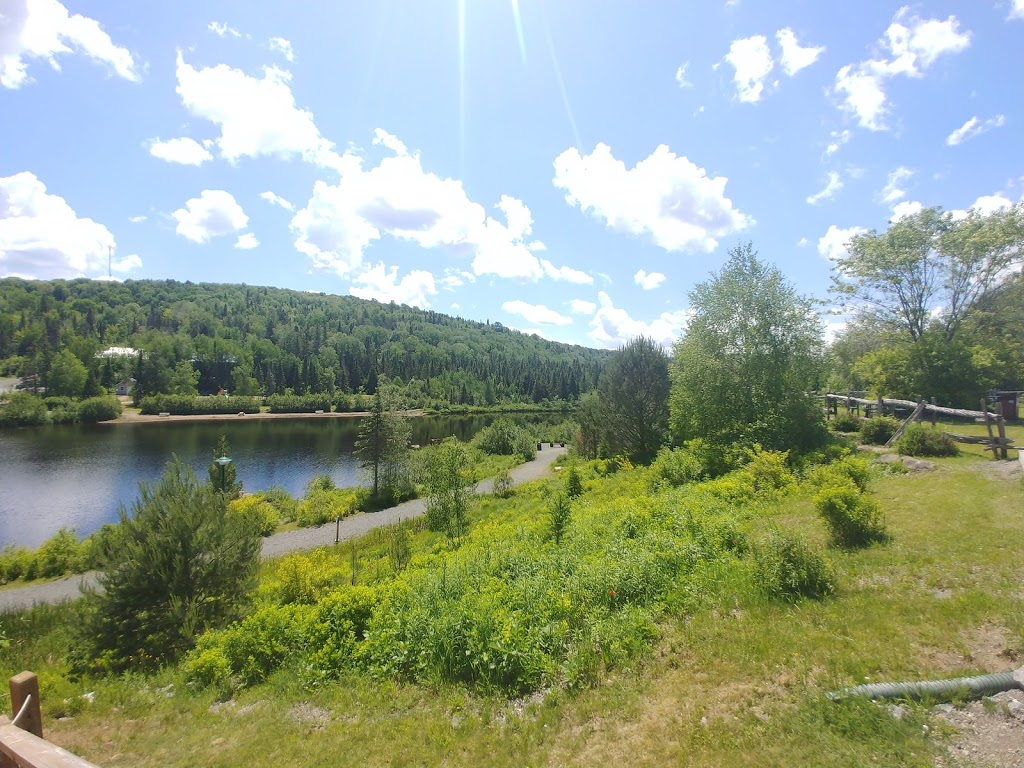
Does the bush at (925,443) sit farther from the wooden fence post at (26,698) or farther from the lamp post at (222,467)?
the lamp post at (222,467)

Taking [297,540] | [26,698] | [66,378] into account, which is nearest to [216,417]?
[66,378]

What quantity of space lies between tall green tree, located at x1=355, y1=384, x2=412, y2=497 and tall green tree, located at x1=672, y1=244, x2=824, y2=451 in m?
19.8

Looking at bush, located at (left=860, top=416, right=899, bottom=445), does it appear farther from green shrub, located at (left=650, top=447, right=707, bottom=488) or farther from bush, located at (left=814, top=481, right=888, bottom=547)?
bush, located at (left=814, top=481, right=888, bottom=547)

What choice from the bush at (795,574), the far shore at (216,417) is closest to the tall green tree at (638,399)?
the bush at (795,574)

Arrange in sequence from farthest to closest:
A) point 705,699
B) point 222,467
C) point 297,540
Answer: point 222,467 → point 297,540 → point 705,699

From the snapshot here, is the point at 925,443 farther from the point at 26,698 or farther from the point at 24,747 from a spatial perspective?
the point at 26,698

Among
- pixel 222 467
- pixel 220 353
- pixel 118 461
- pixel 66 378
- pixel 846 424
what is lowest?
pixel 118 461

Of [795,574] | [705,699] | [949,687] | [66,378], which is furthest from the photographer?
[66,378]

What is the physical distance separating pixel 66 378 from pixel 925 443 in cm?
12655

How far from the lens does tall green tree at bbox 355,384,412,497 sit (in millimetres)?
32000

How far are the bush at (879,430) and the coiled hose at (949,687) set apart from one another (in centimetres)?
1655

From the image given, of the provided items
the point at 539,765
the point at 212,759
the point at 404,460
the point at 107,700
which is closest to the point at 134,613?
the point at 107,700

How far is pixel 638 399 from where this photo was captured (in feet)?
96.6

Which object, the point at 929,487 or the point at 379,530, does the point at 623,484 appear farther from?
the point at 379,530
